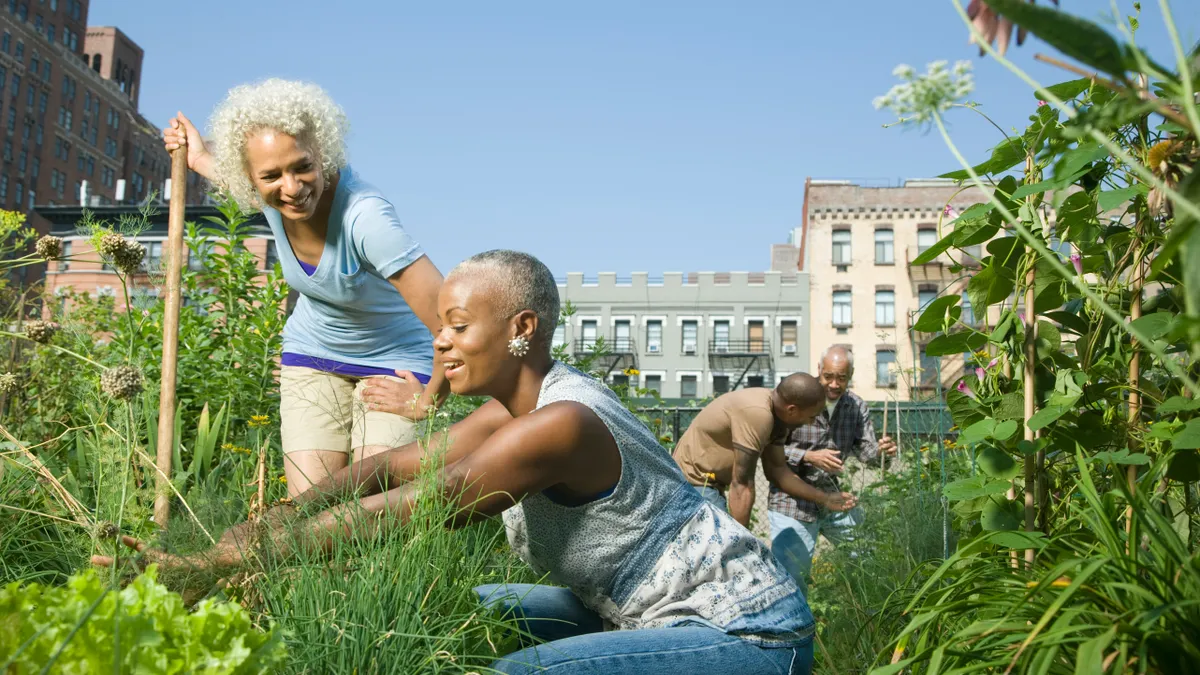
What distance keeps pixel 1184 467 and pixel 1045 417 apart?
211 millimetres

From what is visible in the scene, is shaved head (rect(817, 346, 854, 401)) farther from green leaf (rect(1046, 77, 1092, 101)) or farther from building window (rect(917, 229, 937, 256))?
building window (rect(917, 229, 937, 256))

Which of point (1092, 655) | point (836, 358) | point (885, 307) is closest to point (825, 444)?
point (836, 358)

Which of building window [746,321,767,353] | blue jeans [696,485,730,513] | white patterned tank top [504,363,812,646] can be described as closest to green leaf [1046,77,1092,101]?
white patterned tank top [504,363,812,646]

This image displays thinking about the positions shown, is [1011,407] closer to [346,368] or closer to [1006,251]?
[1006,251]

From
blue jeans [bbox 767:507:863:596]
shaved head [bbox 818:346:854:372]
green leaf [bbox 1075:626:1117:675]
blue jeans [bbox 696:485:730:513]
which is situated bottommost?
blue jeans [bbox 767:507:863:596]

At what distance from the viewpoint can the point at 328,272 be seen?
9.84 feet

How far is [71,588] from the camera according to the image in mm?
1083

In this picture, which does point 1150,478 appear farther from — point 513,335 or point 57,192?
point 57,192

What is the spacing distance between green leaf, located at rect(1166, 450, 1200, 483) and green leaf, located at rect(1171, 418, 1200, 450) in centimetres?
13

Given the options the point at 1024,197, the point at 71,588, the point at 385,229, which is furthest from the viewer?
the point at 385,229

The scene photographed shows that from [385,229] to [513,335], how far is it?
2.87 ft

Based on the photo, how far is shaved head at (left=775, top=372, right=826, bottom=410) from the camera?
538 centimetres

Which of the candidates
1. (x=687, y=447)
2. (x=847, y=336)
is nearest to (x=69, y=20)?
(x=847, y=336)

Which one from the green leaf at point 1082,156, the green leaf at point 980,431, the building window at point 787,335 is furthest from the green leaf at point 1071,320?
the building window at point 787,335
